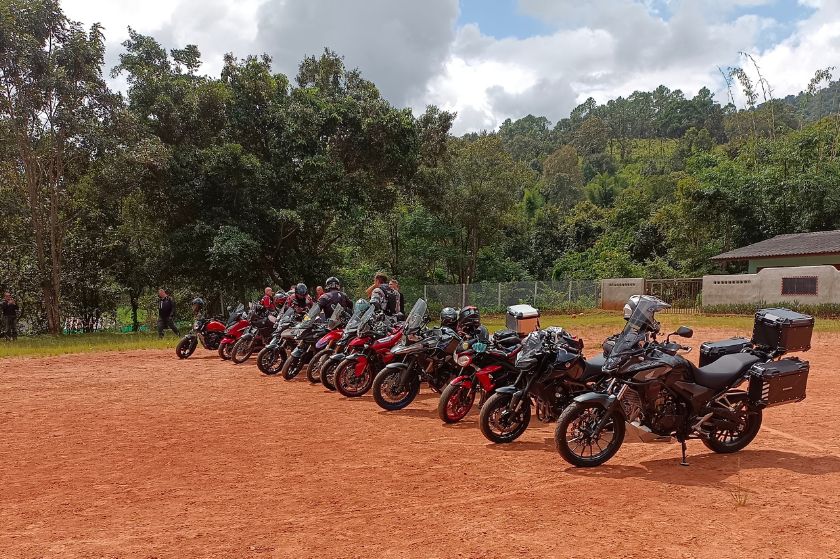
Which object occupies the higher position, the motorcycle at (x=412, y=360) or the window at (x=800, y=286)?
the window at (x=800, y=286)

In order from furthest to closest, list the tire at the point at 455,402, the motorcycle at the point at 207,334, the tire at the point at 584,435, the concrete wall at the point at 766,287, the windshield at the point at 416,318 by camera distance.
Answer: the concrete wall at the point at 766,287, the motorcycle at the point at 207,334, the windshield at the point at 416,318, the tire at the point at 455,402, the tire at the point at 584,435

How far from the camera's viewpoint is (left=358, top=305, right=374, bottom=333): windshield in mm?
9047

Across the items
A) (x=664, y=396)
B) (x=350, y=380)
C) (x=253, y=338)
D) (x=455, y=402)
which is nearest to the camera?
(x=664, y=396)

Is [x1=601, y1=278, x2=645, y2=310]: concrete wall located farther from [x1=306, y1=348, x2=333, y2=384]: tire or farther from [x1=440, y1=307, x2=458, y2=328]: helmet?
[x1=440, y1=307, x2=458, y2=328]: helmet

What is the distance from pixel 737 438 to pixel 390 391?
3.94 metres

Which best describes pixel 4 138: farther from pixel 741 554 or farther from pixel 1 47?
pixel 741 554

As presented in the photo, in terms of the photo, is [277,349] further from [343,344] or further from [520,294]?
[520,294]

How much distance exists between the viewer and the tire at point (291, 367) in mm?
10422

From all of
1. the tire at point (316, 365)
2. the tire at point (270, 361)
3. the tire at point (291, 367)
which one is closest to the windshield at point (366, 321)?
the tire at point (316, 365)

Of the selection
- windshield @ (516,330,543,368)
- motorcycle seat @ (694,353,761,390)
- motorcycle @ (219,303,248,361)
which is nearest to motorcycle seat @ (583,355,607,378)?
windshield @ (516,330,543,368)

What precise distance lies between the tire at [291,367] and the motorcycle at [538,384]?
508 cm

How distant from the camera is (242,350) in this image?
1285 cm

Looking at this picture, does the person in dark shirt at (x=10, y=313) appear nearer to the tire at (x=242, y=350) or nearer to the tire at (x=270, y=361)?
the tire at (x=242, y=350)

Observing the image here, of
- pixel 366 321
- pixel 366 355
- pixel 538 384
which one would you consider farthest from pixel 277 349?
pixel 538 384
